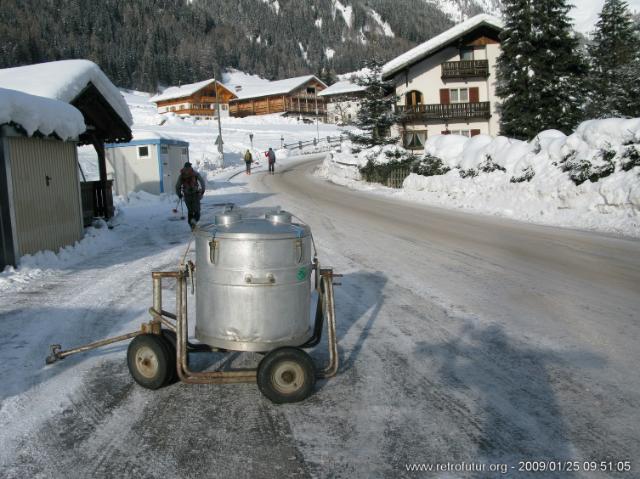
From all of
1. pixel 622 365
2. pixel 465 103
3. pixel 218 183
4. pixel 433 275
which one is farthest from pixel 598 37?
pixel 622 365

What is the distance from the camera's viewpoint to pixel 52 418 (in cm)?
404

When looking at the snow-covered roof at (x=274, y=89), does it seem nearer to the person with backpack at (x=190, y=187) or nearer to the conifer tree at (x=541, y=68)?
the conifer tree at (x=541, y=68)

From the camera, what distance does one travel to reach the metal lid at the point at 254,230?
4.25 meters

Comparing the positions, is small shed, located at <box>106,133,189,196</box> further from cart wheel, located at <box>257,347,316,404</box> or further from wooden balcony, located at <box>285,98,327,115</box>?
wooden balcony, located at <box>285,98,327,115</box>

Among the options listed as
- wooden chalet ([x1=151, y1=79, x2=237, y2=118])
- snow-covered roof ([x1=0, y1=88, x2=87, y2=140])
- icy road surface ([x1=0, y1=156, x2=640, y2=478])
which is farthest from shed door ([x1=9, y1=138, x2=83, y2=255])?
wooden chalet ([x1=151, y1=79, x2=237, y2=118])

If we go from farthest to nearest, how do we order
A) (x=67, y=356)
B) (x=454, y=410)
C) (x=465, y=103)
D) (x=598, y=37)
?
(x=598, y=37) → (x=465, y=103) → (x=67, y=356) → (x=454, y=410)

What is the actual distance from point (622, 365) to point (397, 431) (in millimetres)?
2261

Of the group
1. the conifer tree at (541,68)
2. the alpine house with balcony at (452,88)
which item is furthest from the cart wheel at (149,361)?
the alpine house with balcony at (452,88)

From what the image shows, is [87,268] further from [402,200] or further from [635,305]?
[402,200]

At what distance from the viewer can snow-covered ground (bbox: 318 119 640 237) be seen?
536 inches

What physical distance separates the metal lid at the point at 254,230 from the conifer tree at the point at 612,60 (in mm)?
30924

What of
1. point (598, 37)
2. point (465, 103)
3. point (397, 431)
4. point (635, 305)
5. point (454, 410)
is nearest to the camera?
point (397, 431)

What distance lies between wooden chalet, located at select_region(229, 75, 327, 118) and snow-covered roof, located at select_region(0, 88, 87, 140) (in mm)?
83947

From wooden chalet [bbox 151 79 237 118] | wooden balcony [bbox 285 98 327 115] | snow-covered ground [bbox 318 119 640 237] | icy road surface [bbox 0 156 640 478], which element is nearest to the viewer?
icy road surface [bbox 0 156 640 478]
